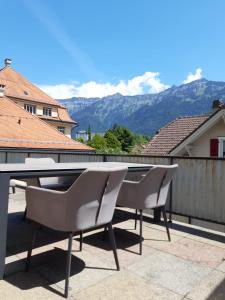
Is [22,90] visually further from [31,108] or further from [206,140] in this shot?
[206,140]

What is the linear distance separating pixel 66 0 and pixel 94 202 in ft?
40.4

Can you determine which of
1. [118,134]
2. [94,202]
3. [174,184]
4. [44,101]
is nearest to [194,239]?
[174,184]

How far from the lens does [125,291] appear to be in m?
2.39

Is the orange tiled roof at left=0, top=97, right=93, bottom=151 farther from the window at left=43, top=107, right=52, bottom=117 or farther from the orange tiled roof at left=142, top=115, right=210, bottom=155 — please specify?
the window at left=43, top=107, right=52, bottom=117

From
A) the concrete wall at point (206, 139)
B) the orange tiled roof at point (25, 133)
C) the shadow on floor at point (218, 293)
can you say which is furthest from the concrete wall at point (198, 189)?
the orange tiled roof at point (25, 133)

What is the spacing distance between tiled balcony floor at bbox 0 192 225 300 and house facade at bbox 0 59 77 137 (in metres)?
37.0

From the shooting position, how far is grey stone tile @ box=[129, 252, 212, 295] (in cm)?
256

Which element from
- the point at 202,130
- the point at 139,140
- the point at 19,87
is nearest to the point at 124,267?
the point at 202,130

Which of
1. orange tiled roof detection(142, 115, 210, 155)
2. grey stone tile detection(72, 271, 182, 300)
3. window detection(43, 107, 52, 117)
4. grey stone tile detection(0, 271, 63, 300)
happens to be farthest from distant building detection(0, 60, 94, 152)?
grey stone tile detection(72, 271, 182, 300)

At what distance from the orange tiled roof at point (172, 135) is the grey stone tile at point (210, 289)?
15.6 m

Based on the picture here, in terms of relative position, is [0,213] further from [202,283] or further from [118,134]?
[118,134]

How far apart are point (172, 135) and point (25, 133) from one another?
11.8 metres

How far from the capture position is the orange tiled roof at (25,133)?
71.4 ft

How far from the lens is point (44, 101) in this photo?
4094cm
